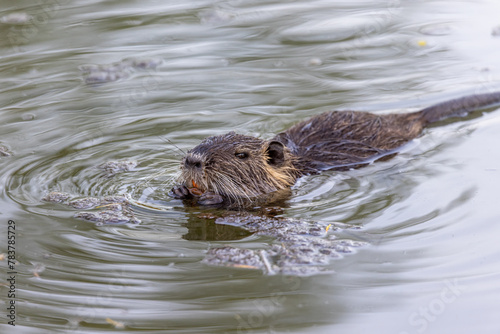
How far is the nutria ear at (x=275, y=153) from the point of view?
6047 mm

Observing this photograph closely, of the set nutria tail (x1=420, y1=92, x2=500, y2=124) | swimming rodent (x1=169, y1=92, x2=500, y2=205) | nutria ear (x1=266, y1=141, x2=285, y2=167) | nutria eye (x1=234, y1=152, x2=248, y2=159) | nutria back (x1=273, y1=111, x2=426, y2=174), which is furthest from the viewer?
nutria tail (x1=420, y1=92, x2=500, y2=124)

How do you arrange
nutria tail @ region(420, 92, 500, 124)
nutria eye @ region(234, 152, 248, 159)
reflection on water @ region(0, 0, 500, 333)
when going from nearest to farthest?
reflection on water @ region(0, 0, 500, 333), nutria eye @ region(234, 152, 248, 159), nutria tail @ region(420, 92, 500, 124)

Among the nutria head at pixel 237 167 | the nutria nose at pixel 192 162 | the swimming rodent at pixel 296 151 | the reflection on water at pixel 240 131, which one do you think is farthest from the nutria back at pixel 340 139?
the nutria nose at pixel 192 162

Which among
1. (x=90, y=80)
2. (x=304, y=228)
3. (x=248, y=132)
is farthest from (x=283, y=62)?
(x=304, y=228)

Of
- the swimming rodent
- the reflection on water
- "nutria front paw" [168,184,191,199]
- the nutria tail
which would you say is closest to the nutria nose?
the swimming rodent

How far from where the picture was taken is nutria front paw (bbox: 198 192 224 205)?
5.57m

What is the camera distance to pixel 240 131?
23.9 ft

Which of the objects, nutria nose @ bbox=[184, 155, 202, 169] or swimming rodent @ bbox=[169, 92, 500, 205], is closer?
nutria nose @ bbox=[184, 155, 202, 169]

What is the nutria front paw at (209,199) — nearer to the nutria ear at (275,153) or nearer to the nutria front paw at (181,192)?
the nutria front paw at (181,192)

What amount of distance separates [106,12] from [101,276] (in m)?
6.95

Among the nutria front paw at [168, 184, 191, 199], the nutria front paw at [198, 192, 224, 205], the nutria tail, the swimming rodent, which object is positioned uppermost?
the nutria tail

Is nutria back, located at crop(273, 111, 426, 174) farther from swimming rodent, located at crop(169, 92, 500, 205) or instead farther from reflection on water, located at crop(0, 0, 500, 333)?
reflection on water, located at crop(0, 0, 500, 333)

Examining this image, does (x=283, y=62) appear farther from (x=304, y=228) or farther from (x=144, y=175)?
(x=304, y=228)

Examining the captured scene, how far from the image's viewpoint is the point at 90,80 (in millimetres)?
8445
